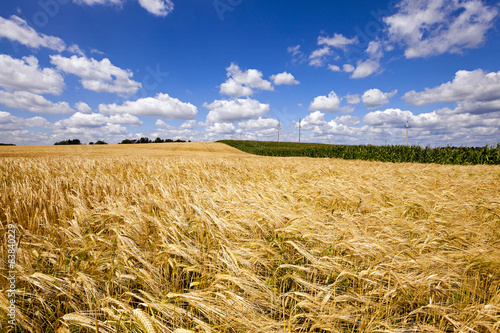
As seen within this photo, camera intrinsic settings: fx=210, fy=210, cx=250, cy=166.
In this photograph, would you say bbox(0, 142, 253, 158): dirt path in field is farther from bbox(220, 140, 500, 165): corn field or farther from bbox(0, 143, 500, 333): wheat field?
bbox(0, 143, 500, 333): wheat field

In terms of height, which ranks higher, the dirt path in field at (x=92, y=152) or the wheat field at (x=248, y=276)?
the dirt path in field at (x=92, y=152)

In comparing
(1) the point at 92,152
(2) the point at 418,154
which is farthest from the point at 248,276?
(2) the point at 418,154

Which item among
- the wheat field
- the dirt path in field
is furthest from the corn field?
the wheat field

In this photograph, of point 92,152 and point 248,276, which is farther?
point 92,152

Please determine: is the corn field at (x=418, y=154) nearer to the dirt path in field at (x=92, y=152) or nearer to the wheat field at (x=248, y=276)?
the dirt path in field at (x=92, y=152)

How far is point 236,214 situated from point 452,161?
99.7 feet

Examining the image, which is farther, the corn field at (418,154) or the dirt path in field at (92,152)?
the corn field at (418,154)

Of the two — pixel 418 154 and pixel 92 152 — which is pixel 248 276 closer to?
pixel 92 152

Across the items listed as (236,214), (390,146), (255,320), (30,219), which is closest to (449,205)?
(236,214)

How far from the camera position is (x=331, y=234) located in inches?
75.5

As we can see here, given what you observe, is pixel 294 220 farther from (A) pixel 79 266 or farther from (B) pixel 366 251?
(A) pixel 79 266

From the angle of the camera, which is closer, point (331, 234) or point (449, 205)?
point (331, 234)

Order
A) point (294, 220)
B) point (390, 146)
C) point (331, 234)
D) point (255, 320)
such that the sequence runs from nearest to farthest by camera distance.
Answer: point (255, 320)
point (331, 234)
point (294, 220)
point (390, 146)

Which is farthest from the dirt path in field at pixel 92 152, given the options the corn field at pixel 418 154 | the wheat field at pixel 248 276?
the wheat field at pixel 248 276
